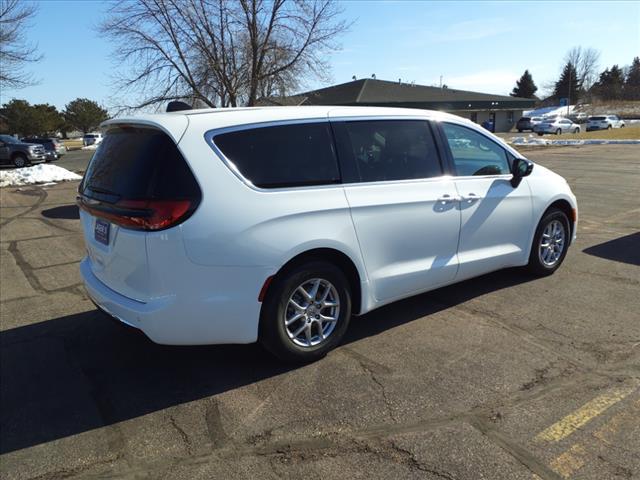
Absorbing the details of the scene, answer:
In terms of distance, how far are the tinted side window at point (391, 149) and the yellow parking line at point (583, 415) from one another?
80.3 inches

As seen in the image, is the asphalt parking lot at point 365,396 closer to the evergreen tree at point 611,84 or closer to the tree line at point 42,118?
the tree line at point 42,118

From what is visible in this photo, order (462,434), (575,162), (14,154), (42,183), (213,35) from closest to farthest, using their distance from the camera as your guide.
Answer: (462,434) < (213,35) < (42,183) < (575,162) < (14,154)

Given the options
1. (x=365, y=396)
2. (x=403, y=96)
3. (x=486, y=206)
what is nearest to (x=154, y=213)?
(x=365, y=396)

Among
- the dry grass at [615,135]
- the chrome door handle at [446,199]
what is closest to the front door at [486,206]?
the chrome door handle at [446,199]

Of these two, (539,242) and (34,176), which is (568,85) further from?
(539,242)

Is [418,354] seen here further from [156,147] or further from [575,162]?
[575,162]

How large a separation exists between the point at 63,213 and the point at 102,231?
26.5 feet

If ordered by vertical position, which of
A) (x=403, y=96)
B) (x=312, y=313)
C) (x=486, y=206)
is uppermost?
(x=403, y=96)

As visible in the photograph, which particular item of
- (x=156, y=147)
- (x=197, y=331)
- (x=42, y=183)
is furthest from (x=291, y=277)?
(x=42, y=183)

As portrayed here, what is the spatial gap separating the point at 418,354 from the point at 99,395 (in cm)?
225

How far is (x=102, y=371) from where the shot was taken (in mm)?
3734

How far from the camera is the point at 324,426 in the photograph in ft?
9.66

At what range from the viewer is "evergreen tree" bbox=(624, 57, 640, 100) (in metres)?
96.1

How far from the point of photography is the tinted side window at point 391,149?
3.85 meters
